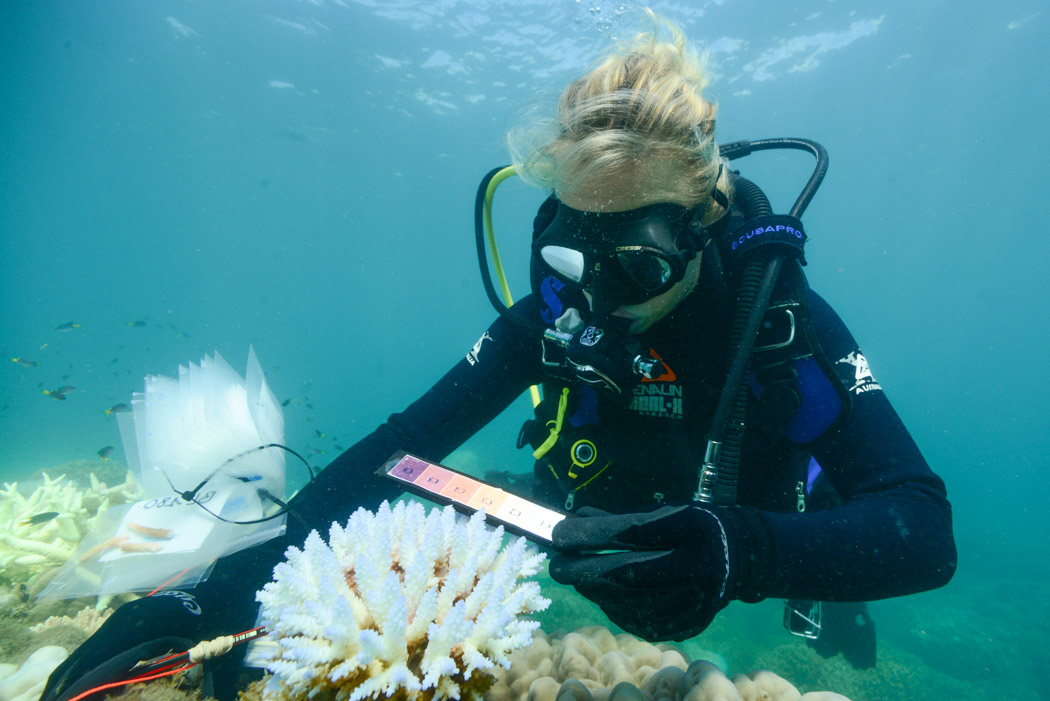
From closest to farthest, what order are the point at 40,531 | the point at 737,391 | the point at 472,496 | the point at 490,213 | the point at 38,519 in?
the point at 472,496 → the point at 737,391 → the point at 490,213 → the point at 38,519 → the point at 40,531

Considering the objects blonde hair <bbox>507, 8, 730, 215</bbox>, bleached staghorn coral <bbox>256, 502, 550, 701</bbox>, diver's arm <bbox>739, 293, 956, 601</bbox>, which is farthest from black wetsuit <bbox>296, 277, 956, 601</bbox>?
blonde hair <bbox>507, 8, 730, 215</bbox>

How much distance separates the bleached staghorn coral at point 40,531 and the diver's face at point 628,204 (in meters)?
4.78

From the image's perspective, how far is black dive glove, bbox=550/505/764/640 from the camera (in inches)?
52.9

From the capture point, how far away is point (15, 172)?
4569 centimetres

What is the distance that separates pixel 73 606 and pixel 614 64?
559 cm

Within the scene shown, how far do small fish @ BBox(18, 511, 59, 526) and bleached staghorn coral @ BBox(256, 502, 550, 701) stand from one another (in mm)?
4870

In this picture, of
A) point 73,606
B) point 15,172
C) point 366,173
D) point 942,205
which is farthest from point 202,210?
point 942,205

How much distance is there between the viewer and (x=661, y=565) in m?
1.34

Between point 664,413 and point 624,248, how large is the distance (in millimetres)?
1024

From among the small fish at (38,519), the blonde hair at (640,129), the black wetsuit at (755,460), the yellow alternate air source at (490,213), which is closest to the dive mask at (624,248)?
the blonde hair at (640,129)

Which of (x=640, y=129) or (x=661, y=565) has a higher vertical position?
(x=640, y=129)

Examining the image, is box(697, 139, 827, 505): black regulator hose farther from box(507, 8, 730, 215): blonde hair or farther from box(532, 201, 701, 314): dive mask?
box(507, 8, 730, 215): blonde hair

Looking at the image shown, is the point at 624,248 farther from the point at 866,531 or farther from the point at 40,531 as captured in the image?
the point at 40,531

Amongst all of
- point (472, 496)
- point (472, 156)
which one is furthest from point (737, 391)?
point (472, 156)
